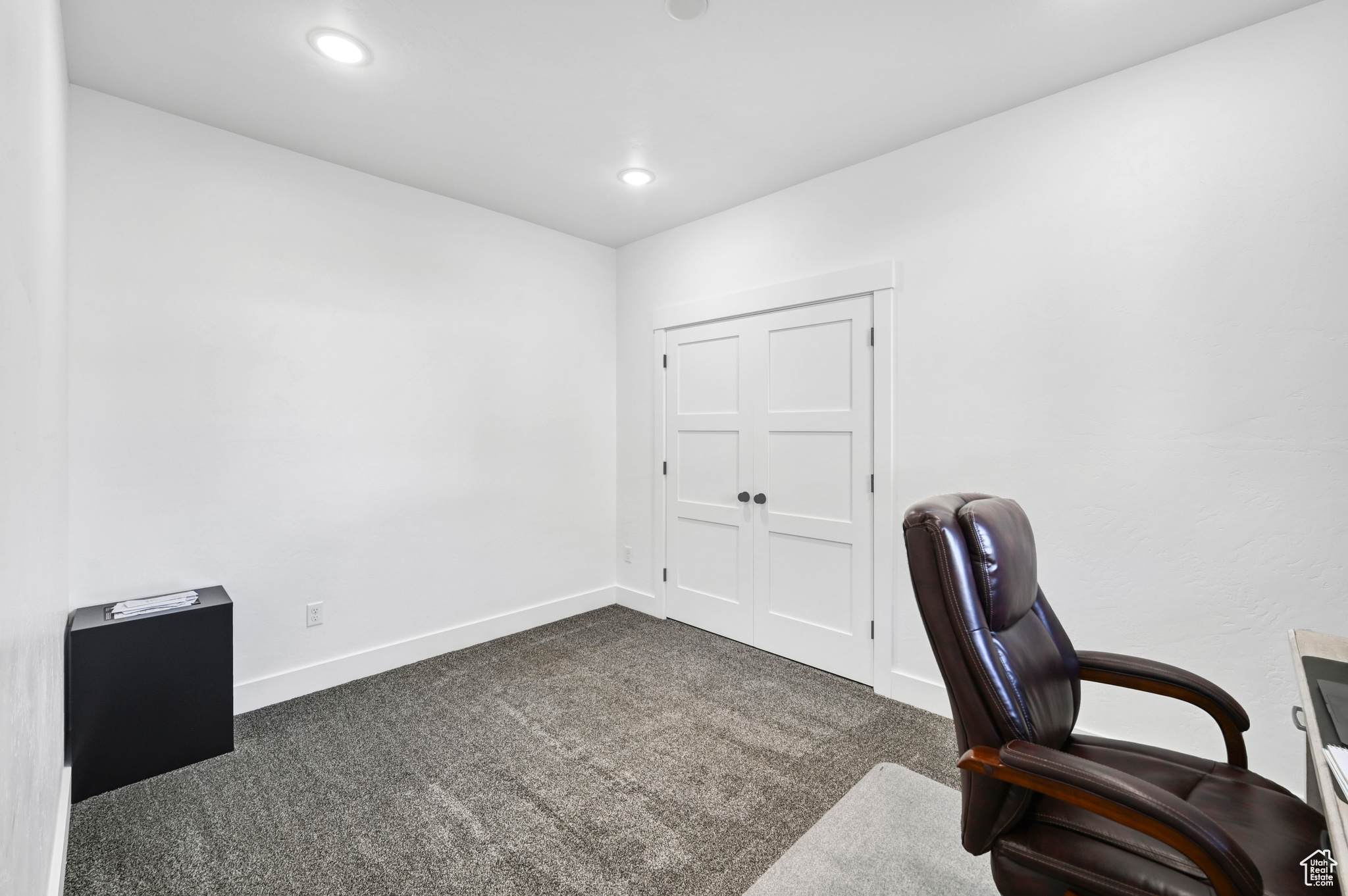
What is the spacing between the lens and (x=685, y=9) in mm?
1951

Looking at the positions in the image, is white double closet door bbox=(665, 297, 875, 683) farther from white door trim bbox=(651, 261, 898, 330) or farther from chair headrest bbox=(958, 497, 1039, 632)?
chair headrest bbox=(958, 497, 1039, 632)

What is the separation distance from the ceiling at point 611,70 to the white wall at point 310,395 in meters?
0.33

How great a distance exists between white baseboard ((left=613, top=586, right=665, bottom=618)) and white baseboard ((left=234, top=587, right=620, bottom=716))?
0.42ft

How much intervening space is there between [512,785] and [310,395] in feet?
6.71

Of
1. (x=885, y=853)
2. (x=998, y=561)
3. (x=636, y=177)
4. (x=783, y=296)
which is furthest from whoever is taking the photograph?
(x=783, y=296)

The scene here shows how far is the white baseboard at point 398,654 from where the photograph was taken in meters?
2.84

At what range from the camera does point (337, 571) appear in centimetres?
308

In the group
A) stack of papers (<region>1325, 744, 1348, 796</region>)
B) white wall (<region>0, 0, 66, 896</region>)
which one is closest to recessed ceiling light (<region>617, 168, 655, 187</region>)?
white wall (<region>0, 0, 66, 896</region>)

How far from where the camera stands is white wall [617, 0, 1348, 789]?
6.44 feet

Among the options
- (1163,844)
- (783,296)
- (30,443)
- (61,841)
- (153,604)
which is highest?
(783,296)

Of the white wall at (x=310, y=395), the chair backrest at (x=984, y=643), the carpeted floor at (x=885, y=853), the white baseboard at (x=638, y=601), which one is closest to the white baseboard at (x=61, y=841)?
the white wall at (x=310, y=395)

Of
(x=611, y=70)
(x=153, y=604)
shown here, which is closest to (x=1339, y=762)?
(x=611, y=70)

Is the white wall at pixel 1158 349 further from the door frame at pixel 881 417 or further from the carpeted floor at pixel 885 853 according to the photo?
the carpeted floor at pixel 885 853

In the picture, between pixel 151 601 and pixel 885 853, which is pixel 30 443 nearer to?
pixel 151 601
